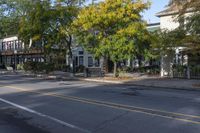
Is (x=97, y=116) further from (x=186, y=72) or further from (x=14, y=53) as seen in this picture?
(x=14, y=53)

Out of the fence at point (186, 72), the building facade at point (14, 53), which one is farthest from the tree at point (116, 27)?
the building facade at point (14, 53)

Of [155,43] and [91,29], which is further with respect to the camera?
[91,29]

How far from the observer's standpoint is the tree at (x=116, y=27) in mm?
33062

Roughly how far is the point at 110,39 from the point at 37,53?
34330mm

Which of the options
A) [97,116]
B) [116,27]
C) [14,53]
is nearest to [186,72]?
[116,27]

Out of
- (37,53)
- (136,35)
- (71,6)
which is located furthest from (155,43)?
(37,53)

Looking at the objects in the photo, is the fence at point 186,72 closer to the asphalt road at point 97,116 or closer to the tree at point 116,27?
the tree at point 116,27

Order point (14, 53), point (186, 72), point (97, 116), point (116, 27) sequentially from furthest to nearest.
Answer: point (14, 53), point (116, 27), point (186, 72), point (97, 116)

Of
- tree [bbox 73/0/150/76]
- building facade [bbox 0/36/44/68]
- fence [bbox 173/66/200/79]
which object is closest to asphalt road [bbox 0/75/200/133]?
tree [bbox 73/0/150/76]

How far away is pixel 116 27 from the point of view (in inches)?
1353

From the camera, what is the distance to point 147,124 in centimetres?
1027

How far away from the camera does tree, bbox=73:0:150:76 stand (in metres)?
33.1

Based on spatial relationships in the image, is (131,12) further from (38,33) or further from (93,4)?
(38,33)

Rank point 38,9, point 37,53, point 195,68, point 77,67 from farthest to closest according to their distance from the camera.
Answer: point 37,53 → point 77,67 → point 38,9 → point 195,68
